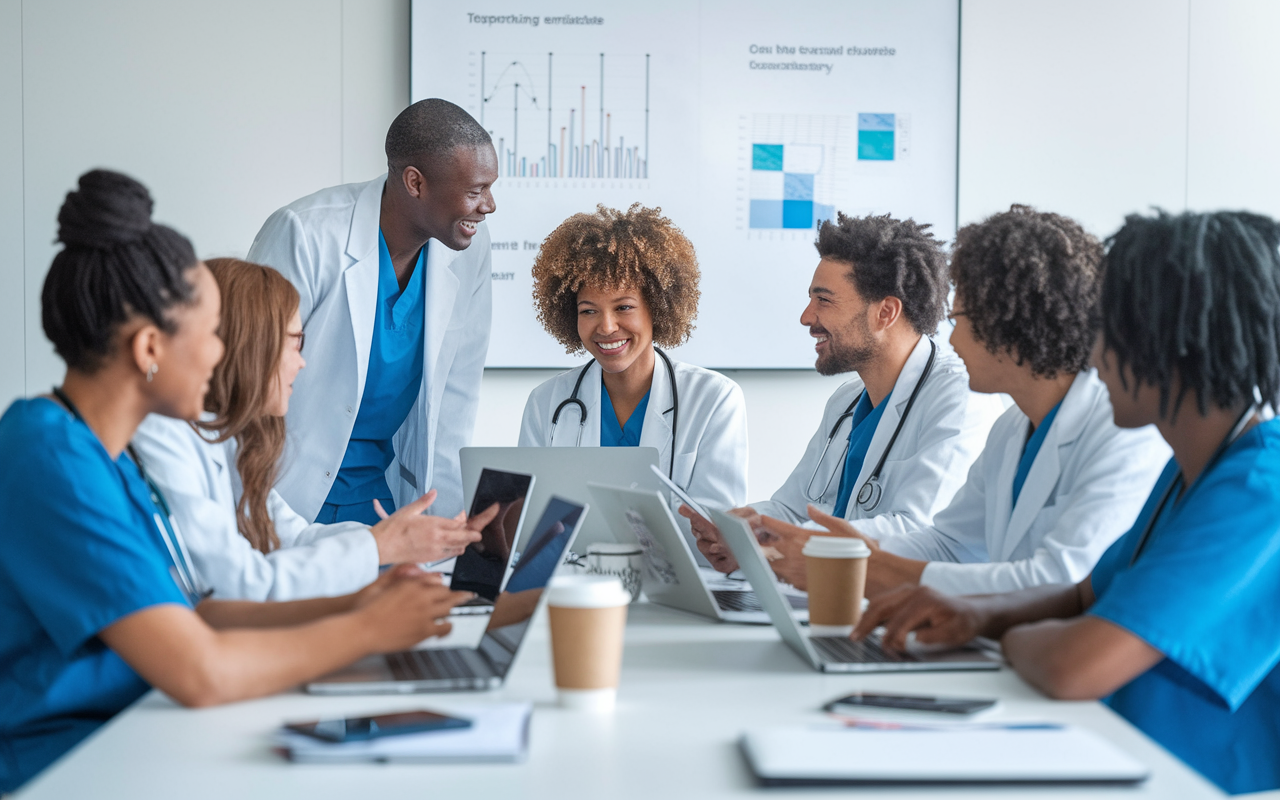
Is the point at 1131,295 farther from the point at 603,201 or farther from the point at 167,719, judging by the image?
the point at 603,201

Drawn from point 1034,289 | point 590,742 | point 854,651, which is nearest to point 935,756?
point 590,742

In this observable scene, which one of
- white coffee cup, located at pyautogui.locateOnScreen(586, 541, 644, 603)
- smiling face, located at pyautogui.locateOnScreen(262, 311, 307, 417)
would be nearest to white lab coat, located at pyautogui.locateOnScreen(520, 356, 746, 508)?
white coffee cup, located at pyautogui.locateOnScreen(586, 541, 644, 603)

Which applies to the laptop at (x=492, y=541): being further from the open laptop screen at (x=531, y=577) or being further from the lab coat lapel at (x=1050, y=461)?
the lab coat lapel at (x=1050, y=461)

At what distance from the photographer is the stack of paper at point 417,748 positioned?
883mm

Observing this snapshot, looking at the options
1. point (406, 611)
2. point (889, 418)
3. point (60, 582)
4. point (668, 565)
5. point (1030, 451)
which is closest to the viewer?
point (60, 582)

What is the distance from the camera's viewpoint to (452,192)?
271cm

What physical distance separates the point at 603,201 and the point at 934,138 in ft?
3.68

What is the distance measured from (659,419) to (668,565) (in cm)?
119

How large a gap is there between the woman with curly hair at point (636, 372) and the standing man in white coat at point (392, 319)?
9.8 inches

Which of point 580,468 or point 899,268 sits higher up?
point 899,268

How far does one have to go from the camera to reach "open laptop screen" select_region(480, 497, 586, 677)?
1136 mm

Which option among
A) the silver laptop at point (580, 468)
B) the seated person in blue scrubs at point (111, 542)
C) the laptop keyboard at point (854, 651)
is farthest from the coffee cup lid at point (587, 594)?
the silver laptop at point (580, 468)

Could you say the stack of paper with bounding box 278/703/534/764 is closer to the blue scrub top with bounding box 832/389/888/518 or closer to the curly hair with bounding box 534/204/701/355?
the blue scrub top with bounding box 832/389/888/518

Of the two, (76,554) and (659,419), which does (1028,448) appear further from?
(76,554)
